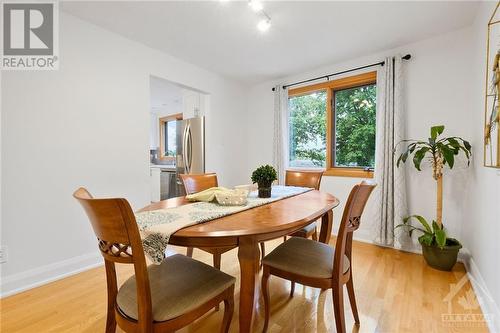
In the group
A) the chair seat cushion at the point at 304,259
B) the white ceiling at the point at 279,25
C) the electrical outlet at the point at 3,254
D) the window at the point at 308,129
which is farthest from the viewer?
the window at the point at 308,129

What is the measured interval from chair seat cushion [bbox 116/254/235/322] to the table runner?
0.20 meters

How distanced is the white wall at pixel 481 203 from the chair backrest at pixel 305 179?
1.27 meters

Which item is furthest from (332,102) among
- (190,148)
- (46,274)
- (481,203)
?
(46,274)

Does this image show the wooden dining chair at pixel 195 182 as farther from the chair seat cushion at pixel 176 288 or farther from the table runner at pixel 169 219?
the chair seat cushion at pixel 176 288

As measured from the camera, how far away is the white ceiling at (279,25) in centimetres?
203

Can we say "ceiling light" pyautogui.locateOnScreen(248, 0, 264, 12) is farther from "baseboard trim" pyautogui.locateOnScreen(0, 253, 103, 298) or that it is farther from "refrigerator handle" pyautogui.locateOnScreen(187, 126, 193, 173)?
"baseboard trim" pyautogui.locateOnScreen(0, 253, 103, 298)

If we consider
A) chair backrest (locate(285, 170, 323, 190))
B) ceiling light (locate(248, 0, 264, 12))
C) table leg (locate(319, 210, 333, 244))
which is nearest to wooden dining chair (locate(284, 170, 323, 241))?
chair backrest (locate(285, 170, 323, 190))

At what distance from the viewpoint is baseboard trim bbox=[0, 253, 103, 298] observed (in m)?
1.85

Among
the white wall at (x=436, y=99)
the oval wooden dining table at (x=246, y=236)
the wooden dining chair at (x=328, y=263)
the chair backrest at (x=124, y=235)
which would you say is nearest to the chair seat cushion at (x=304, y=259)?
the wooden dining chair at (x=328, y=263)

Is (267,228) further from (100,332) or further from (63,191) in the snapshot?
(63,191)

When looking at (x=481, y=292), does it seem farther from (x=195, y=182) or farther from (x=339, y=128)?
(x=195, y=182)

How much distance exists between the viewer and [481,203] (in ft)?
6.15

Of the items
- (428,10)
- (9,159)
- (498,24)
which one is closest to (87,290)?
(9,159)

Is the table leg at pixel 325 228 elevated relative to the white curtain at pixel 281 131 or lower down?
lower down
